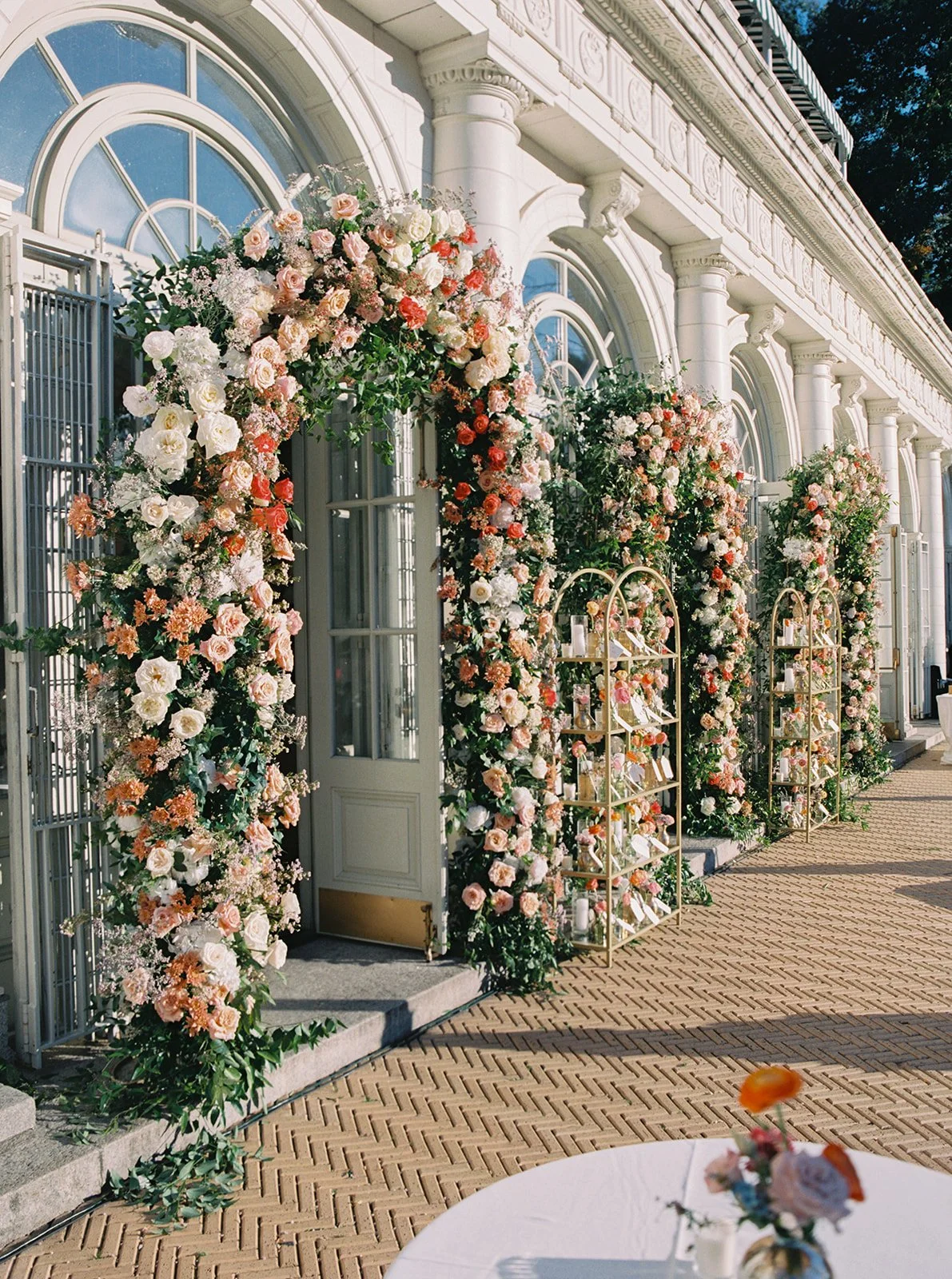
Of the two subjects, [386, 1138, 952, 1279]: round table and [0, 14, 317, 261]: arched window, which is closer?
[386, 1138, 952, 1279]: round table

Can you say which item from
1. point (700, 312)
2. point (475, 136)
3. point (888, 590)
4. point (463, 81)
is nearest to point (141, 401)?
point (475, 136)

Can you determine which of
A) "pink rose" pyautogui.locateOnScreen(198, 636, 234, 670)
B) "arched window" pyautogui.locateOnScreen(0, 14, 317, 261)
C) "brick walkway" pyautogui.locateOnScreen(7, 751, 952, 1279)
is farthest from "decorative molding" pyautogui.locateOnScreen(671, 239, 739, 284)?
"pink rose" pyautogui.locateOnScreen(198, 636, 234, 670)

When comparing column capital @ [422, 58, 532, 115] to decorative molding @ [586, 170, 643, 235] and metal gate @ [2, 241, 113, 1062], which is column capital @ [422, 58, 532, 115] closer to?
decorative molding @ [586, 170, 643, 235]

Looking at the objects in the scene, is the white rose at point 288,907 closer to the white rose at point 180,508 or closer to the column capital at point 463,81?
the white rose at point 180,508

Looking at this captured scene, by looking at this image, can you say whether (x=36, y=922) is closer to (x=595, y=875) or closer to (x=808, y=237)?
(x=595, y=875)

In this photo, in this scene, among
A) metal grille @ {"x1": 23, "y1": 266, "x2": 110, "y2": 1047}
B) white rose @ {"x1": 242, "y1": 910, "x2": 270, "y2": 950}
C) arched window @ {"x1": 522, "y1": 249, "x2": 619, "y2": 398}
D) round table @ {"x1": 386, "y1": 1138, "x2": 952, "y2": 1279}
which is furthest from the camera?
arched window @ {"x1": 522, "y1": 249, "x2": 619, "y2": 398}

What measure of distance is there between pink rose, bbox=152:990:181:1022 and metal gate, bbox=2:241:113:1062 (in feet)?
1.89

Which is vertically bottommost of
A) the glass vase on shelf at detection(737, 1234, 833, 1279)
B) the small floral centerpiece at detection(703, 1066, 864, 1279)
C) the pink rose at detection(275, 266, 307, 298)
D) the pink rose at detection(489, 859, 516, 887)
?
the pink rose at detection(489, 859, 516, 887)

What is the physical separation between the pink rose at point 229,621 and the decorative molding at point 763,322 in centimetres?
881

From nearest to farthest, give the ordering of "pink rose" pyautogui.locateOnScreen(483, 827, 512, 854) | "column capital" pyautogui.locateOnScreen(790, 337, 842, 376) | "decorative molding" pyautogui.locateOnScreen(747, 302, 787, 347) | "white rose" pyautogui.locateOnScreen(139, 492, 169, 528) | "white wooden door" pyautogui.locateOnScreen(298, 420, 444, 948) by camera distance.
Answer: "white rose" pyautogui.locateOnScreen(139, 492, 169, 528) → "pink rose" pyautogui.locateOnScreen(483, 827, 512, 854) → "white wooden door" pyautogui.locateOnScreen(298, 420, 444, 948) → "decorative molding" pyautogui.locateOnScreen(747, 302, 787, 347) → "column capital" pyautogui.locateOnScreen(790, 337, 842, 376)

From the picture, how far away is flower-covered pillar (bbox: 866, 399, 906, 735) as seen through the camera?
14.8m

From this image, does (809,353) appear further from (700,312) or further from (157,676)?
(157,676)

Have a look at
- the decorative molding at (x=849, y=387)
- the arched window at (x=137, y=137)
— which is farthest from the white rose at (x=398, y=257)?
the decorative molding at (x=849, y=387)

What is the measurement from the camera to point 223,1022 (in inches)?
140
